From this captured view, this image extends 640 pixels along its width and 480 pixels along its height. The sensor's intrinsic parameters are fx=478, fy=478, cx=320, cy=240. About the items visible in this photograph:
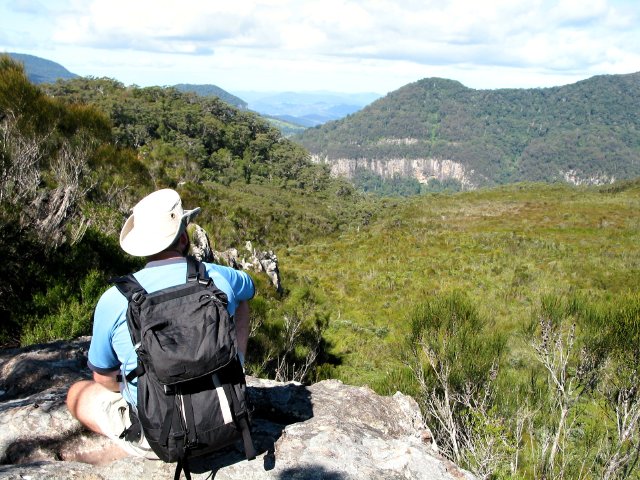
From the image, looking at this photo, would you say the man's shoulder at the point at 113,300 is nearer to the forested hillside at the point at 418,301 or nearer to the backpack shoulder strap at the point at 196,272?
the backpack shoulder strap at the point at 196,272

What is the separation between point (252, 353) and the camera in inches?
256

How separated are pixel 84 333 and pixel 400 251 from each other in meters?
17.0

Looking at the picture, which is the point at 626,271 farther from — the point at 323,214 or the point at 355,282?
the point at 323,214

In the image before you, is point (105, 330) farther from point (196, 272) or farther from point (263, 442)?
point (263, 442)

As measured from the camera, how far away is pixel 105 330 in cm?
245

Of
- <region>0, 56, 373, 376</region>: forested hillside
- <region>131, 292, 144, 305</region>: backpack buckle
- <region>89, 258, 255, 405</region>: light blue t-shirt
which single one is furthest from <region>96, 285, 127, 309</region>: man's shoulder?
<region>0, 56, 373, 376</region>: forested hillside

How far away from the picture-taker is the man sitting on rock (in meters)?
2.43

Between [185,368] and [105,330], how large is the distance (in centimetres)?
57

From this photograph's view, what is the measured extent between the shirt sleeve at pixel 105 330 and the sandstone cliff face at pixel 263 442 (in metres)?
0.58

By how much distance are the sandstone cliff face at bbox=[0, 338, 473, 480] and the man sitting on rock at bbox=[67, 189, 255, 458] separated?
0.23 m

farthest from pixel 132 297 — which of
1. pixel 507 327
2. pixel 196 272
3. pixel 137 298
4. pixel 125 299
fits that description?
pixel 507 327

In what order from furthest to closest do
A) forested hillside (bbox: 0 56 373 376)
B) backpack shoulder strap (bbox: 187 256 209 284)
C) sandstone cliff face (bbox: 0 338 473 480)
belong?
forested hillside (bbox: 0 56 373 376) < sandstone cliff face (bbox: 0 338 473 480) < backpack shoulder strap (bbox: 187 256 209 284)

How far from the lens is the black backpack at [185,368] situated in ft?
7.18

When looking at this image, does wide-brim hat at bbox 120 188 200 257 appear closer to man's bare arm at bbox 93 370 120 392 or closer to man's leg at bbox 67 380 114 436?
man's bare arm at bbox 93 370 120 392
